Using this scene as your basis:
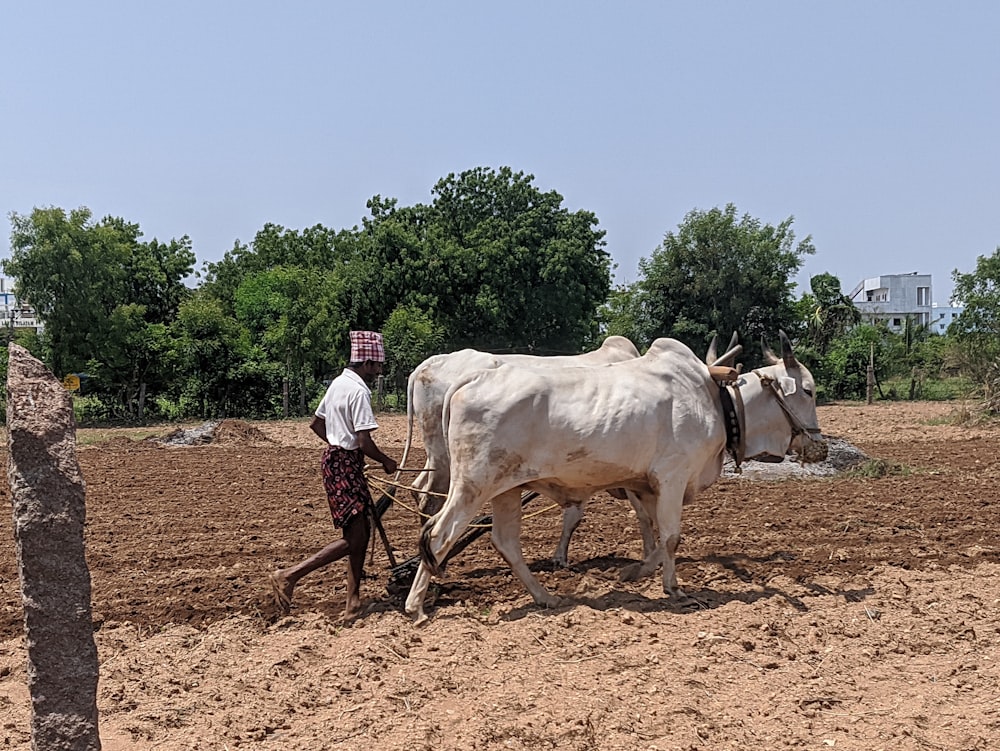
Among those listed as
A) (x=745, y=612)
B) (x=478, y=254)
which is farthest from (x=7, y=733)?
(x=478, y=254)

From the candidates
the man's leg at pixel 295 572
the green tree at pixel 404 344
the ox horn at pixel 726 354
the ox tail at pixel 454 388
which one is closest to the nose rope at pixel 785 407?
the ox horn at pixel 726 354

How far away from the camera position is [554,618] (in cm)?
653

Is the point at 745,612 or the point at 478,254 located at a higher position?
the point at 478,254

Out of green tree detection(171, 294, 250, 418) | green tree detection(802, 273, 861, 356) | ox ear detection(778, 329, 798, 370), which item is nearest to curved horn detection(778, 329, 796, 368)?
ox ear detection(778, 329, 798, 370)

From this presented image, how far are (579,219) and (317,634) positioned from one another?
34.9 m

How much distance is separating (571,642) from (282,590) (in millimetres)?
2050

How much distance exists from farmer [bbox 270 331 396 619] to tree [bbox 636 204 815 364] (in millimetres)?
32011

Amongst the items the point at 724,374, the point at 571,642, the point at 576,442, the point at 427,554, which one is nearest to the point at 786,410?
the point at 724,374

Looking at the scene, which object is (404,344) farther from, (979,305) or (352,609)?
(352,609)

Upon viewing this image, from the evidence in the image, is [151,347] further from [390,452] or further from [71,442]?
[71,442]

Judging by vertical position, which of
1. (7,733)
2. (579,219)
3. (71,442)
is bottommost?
(7,733)

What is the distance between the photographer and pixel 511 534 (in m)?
7.12

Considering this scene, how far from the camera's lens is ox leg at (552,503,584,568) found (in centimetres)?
836

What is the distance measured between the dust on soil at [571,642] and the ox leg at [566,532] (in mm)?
146
